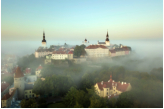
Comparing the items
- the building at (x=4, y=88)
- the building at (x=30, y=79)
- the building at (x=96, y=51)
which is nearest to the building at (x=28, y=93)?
the building at (x=30, y=79)

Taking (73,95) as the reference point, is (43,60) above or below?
above

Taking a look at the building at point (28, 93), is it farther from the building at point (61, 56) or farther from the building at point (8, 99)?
the building at point (61, 56)

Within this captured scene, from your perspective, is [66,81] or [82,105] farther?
[66,81]

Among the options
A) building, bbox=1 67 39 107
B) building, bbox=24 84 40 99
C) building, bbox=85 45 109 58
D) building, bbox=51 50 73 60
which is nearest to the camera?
building, bbox=1 67 39 107

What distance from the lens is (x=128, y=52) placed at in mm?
21438

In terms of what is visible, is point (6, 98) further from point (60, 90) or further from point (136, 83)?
point (136, 83)

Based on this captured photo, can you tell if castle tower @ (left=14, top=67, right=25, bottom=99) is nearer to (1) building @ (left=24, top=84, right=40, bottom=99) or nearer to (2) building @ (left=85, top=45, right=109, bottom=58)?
(1) building @ (left=24, top=84, right=40, bottom=99)

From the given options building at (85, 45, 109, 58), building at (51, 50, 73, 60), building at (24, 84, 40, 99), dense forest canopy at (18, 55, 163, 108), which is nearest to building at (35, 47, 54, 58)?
building at (51, 50, 73, 60)

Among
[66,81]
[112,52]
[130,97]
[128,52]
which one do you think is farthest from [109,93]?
[128,52]

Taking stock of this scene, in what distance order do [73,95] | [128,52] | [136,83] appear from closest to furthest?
1. [73,95]
2. [136,83]
3. [128,52]

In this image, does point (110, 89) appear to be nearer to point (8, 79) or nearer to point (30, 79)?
point (30, 79)

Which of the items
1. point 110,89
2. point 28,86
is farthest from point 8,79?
point 110,89

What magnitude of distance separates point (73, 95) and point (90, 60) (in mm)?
8942

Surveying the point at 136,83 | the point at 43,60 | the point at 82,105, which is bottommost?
the point at 82,105
